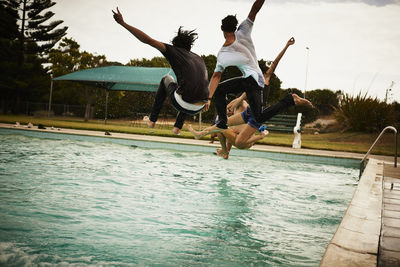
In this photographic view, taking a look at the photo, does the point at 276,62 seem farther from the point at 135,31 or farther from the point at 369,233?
the point at 369,233

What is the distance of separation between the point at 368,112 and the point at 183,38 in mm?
19609

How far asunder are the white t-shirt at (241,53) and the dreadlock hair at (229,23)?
0.26 feet

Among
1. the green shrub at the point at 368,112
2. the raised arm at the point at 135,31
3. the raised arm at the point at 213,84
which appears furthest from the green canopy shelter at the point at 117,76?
the raised arm at the point at 135,31

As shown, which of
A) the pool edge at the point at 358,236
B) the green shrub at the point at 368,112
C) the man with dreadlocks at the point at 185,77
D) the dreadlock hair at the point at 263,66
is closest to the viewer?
the pool edge at the point at 358,236

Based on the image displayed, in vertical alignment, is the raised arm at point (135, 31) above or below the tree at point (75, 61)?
below

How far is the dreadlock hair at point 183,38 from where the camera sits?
3.62m

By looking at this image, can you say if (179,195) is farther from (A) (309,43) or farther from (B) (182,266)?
(A) (309,43)

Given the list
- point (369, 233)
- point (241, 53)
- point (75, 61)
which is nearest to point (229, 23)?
point (241, 53)

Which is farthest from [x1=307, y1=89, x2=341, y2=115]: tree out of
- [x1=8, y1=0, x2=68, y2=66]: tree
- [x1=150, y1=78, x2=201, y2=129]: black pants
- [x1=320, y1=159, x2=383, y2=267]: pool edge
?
[x1=8, y1=0, x2=68, y2=66]: tree

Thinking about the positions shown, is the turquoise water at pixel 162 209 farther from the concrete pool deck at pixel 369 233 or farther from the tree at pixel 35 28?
the tree at pixel 35 28

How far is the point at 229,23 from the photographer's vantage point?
3.54 m

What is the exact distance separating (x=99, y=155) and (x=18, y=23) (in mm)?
30735

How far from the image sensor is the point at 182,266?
4609 millimetres

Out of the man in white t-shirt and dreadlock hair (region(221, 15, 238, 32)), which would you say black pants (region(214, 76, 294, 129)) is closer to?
the man in white t-shirt
